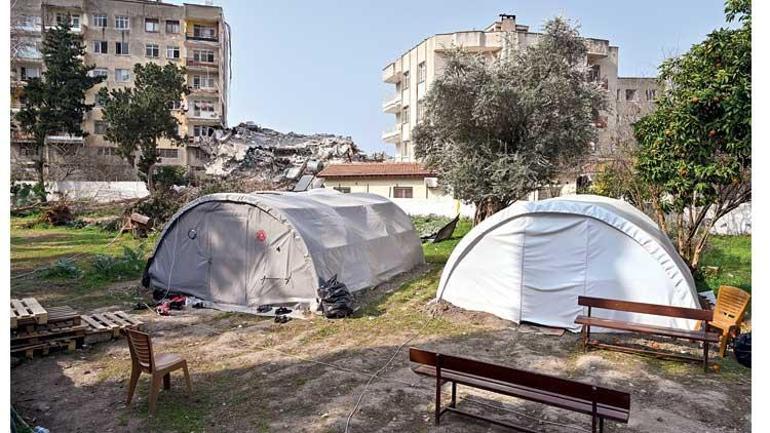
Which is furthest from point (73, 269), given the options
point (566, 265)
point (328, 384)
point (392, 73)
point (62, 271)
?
point (392, 73)

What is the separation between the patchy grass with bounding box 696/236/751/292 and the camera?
1238cm

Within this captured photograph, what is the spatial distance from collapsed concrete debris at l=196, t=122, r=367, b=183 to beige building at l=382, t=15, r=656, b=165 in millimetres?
4824

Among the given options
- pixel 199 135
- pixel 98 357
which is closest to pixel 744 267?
pixel 98 357

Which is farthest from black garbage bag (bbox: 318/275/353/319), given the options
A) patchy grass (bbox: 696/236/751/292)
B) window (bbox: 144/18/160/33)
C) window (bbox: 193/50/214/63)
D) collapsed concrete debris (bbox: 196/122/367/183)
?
window (bbox: 144/18/160/33)

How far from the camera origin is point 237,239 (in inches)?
420

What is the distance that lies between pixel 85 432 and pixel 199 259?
19.6ft

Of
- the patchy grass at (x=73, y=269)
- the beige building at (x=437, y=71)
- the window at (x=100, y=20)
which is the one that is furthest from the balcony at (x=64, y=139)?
the beige building at (x=437, y=71)

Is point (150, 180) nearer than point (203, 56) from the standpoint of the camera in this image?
Yes

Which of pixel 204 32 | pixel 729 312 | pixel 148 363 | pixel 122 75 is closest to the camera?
pixel 148 363

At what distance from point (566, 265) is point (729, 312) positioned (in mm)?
2403

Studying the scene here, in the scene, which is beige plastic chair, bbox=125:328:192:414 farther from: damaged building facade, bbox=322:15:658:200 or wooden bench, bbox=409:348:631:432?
damaged building facade, bbox=322:15:658:200

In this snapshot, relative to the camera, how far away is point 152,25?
1826 inches

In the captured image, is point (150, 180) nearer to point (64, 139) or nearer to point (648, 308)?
point (64, 139)

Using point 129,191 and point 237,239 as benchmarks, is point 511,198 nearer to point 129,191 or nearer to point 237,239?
point 237,239
